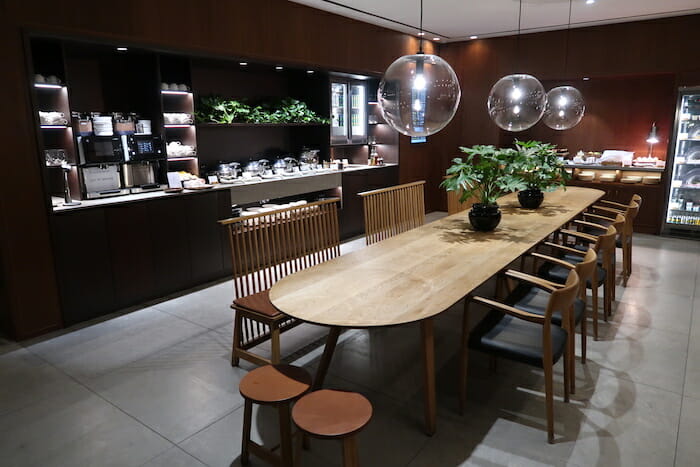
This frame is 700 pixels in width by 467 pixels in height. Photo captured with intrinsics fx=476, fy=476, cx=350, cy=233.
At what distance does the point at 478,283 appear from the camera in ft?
7.93

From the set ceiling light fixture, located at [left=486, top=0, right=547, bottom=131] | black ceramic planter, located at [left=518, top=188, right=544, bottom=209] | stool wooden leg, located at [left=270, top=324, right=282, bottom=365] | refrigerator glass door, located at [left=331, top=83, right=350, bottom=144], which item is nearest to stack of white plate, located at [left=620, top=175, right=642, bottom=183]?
black ceramic planter, located at [left=518, top=188, right=544, bottom=209]

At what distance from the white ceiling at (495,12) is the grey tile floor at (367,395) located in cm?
351

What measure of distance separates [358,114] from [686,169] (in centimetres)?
435

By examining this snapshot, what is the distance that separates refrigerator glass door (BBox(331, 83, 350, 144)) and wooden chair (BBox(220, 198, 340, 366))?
2801 mm

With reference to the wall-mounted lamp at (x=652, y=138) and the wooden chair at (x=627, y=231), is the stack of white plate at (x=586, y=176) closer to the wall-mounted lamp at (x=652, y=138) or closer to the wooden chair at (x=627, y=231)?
the wall-mounted lamp at (x=652, y=138)

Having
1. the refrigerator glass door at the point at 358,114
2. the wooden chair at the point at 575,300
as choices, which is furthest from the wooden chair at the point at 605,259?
the refrigerator glass door at the point at 358,114

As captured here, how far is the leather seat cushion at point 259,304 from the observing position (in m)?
2.73

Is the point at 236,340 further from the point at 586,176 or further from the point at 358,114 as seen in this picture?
the point at 586,176

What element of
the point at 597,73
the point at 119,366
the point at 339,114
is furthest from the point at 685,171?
the point at 119,366

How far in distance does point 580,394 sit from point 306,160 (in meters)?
4.22

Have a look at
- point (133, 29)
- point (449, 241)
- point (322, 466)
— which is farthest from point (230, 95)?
point (322, 466)

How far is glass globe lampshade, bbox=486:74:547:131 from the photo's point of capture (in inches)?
147

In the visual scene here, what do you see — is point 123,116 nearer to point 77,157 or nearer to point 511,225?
point 77,157

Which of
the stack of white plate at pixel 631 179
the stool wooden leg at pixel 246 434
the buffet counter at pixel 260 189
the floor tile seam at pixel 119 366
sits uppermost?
the buffet counter at pixel 260 189
